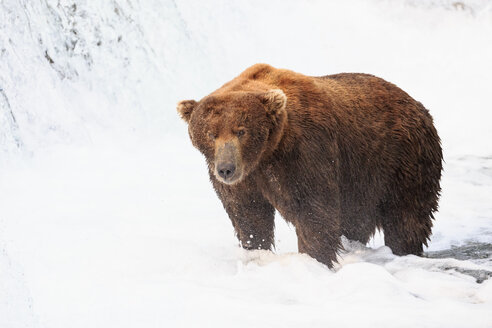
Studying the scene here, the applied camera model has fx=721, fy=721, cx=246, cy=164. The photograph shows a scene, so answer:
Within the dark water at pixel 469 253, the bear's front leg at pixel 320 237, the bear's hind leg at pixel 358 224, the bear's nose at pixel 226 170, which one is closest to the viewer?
the bear's nose at pixel 226 170

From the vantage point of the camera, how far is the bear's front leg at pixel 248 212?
19.0 feet

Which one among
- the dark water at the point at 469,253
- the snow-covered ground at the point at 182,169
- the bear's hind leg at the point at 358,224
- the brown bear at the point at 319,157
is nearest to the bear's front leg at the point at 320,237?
the brown bear at the point at 319,157

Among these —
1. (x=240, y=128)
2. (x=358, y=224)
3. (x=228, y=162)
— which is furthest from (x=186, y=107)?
(x=358, y=224)

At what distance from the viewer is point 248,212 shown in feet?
19.4

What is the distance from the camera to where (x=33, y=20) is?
36.5 feet

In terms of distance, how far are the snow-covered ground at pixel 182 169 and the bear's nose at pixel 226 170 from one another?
2.77ft

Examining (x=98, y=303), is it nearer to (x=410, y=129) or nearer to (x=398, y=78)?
(x=410, y=129)

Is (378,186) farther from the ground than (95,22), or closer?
closer

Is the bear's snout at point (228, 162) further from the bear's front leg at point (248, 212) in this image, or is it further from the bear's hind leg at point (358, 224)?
the bear's hind leg at point (358, 224)

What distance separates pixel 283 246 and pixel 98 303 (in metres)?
3.19

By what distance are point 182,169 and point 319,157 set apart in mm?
6293

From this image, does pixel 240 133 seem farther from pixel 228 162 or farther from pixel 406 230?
pixel 406 230

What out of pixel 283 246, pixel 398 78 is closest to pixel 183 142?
pixel 283 246

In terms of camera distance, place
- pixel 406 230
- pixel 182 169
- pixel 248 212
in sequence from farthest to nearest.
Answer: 1. pixel 182 169
2. pixel 406 230
3. pixel 248 212
